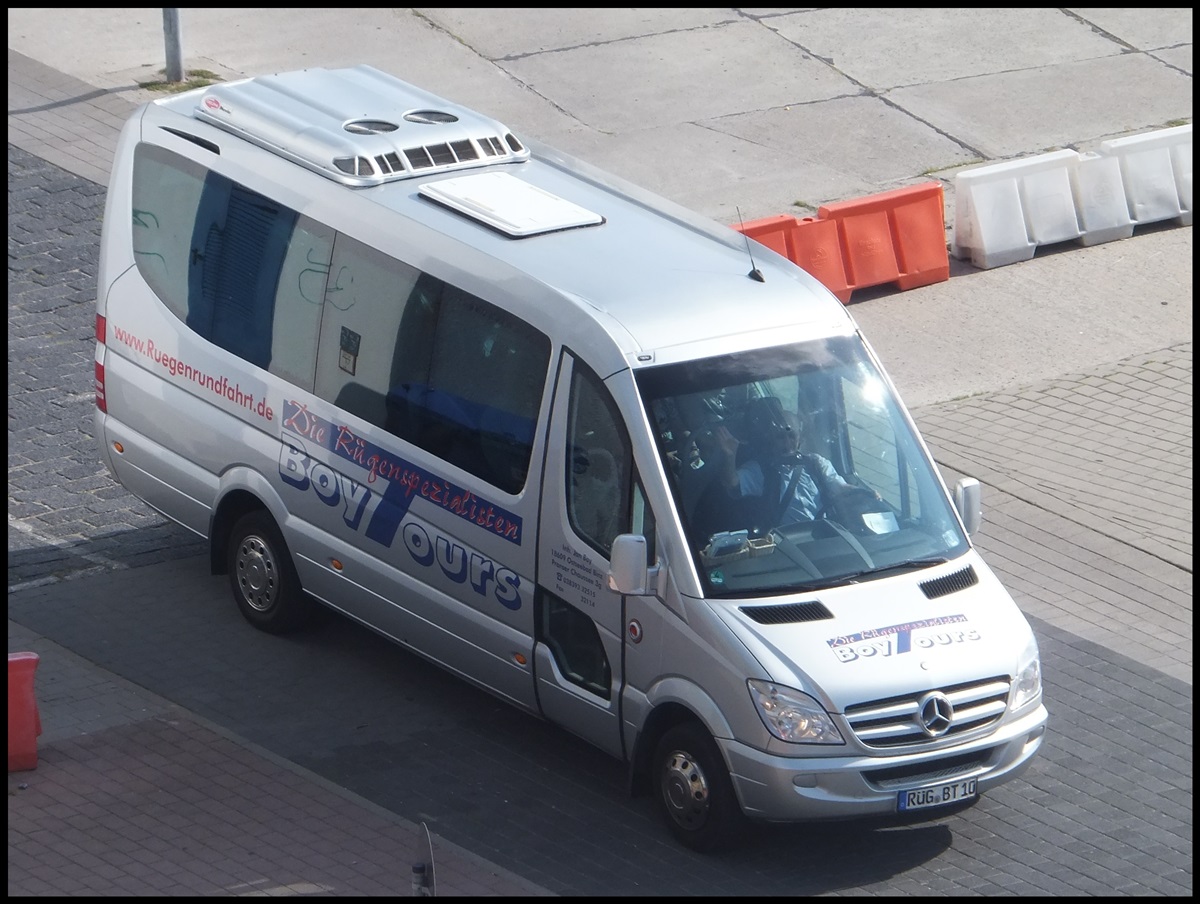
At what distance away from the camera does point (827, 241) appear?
1534 cm

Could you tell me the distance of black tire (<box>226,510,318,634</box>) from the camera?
10336mm

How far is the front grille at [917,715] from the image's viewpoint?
26.2 ft

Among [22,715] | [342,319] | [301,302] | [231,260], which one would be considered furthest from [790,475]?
[22,715]

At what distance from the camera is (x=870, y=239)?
1559cm

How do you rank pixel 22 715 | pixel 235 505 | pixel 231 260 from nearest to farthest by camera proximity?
pixel 22 715 → pixel 231 260 → pixel 235 505

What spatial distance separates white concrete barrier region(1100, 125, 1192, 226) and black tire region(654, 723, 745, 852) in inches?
414

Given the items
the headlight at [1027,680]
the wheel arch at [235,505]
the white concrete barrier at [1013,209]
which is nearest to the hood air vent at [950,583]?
the headlight at [1027,680]

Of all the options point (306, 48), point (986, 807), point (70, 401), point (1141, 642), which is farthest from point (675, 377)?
point (306, 48)

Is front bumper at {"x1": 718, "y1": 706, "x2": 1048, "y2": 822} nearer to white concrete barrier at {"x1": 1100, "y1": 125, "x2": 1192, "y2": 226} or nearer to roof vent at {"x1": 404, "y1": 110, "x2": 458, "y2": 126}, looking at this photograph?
roof vent at {"x1": 404, "y1": 110, "x2": 458, "y2": 126}

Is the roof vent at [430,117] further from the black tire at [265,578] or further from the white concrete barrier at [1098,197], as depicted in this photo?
the white concrete barrier at [1098,197]

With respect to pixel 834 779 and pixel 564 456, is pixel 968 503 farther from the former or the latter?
pixel 564 456

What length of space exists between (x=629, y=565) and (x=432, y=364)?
1.82 m

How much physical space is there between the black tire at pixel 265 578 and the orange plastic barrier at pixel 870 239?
5.86m

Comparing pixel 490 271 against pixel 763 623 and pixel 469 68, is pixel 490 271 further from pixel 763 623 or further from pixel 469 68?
pixel 469 68
